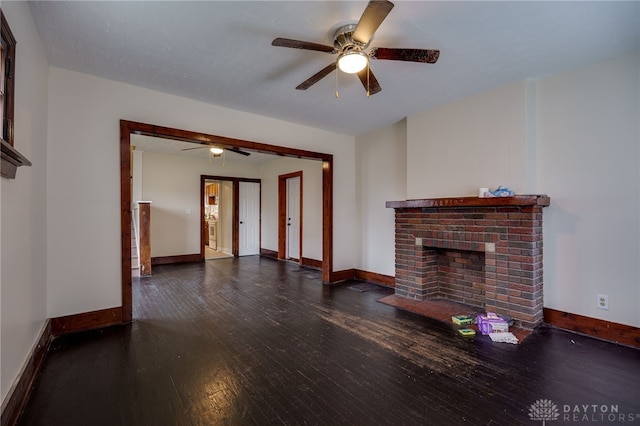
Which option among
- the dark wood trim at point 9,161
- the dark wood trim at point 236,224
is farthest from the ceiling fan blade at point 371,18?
the dark wood trim at point 236,224

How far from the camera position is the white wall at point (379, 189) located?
466 centimetres

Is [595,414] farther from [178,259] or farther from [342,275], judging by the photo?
[178,259]

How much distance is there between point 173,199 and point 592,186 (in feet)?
23.7

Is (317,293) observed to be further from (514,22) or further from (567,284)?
(514,22)

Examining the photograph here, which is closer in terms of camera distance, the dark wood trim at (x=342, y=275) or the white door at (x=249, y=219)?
the dark wood trim at (x=342, y=275)

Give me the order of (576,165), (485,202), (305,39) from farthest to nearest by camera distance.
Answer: (485,202), (576,165), (305,39)

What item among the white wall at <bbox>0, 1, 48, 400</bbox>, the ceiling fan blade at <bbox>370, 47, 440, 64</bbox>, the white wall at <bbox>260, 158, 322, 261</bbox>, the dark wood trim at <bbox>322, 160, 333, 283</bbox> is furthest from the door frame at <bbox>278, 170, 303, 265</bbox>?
the ceiling fan blade at <bbox>370, 47, 440, 64</bbox>

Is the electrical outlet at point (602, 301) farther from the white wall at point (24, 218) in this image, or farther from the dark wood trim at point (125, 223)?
the dark wood trim at point (125, 223)

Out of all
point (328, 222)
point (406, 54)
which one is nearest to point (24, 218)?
point (406, 54)

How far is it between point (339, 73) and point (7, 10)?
93.2 inches

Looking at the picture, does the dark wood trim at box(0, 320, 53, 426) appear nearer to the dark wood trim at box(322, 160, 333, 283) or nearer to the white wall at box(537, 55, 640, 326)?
the dark wood trim at box(322, 160, 333, 283)

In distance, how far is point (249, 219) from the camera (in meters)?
8.08

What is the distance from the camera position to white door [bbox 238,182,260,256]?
7937mm

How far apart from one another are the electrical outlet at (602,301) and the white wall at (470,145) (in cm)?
118
